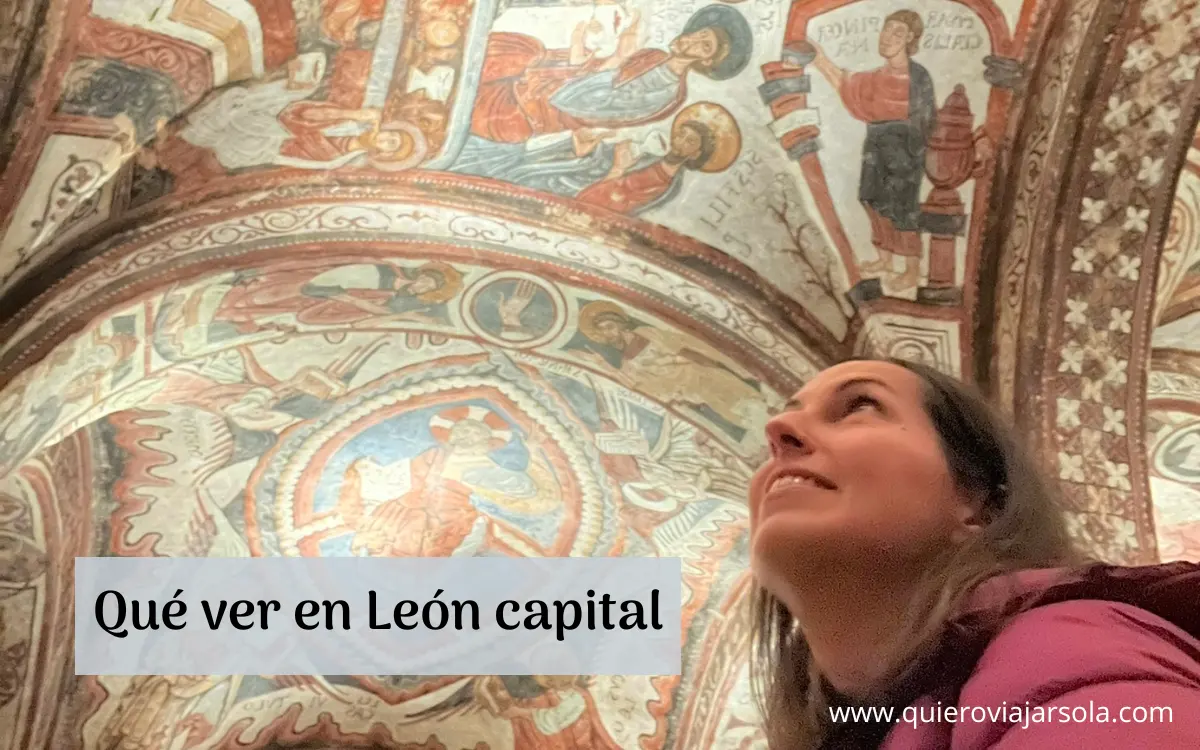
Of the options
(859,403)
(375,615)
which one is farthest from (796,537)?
(375,615)

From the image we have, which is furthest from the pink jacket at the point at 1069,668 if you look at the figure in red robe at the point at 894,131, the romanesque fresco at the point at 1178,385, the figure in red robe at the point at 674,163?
the romanesque fresco at the point at 1178,385

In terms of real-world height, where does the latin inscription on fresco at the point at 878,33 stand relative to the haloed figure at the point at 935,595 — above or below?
above

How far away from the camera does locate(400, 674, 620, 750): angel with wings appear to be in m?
10.0

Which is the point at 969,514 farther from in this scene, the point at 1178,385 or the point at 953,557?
the point at 1178,385

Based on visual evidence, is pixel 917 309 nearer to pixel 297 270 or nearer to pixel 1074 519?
pixel 1074 519

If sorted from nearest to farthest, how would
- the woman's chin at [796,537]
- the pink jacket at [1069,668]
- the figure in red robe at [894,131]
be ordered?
the pink jacket at [1069,668] < the woman's chin at [796,537] < the figure in red robe at [894,131]

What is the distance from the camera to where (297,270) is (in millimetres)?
6508

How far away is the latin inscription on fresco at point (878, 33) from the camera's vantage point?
5855 mm

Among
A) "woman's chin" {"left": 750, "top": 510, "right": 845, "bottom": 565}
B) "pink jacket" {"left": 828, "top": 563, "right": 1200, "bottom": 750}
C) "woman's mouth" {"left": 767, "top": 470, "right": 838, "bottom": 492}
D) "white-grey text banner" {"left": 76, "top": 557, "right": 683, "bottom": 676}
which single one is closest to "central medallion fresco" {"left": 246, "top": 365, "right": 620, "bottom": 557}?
"white-grey text banner" {"left": 76, "top": 557, "right": 683, "bottom": 676}

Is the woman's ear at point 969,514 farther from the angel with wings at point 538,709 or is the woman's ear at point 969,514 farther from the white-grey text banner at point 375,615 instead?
the angel with wings at point 538,709

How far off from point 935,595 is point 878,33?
4.79 m

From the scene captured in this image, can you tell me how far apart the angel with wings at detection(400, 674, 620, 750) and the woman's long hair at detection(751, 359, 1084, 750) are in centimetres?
789

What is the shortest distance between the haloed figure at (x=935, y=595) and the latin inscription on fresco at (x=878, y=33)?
160 inches

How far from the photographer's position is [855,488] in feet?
6.36
